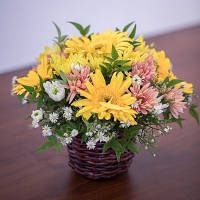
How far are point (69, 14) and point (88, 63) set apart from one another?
1.23 m

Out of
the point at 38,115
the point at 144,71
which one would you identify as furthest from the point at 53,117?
the point at 144,71

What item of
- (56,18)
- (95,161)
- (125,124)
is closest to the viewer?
(125,124)

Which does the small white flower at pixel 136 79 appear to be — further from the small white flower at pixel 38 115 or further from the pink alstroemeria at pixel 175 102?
the small white flower at pixel 38 115

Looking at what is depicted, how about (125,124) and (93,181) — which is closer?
(125,124)

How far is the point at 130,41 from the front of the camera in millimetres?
1224

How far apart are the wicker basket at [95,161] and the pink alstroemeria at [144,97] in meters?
0.15

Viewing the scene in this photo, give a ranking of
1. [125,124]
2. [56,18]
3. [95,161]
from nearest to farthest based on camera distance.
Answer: [125,124], [95,161], [56,18]

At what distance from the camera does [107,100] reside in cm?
108

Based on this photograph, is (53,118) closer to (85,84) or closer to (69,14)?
(85,84)

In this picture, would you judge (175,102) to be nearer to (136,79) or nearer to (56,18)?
(136,79)

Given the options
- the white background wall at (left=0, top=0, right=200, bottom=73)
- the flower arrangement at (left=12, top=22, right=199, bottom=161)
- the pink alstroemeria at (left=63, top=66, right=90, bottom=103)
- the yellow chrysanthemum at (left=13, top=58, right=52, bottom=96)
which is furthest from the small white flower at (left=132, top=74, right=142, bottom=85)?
the white background wall at (left=0, top=0, right=200, bottom=73)

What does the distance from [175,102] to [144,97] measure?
99mm

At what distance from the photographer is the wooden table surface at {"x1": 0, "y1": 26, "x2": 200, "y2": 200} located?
1138 mm

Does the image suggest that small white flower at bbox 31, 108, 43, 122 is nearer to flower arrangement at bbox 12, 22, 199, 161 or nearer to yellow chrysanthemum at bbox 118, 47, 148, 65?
flower arrangement at bbox 12, 22, 199, 161
